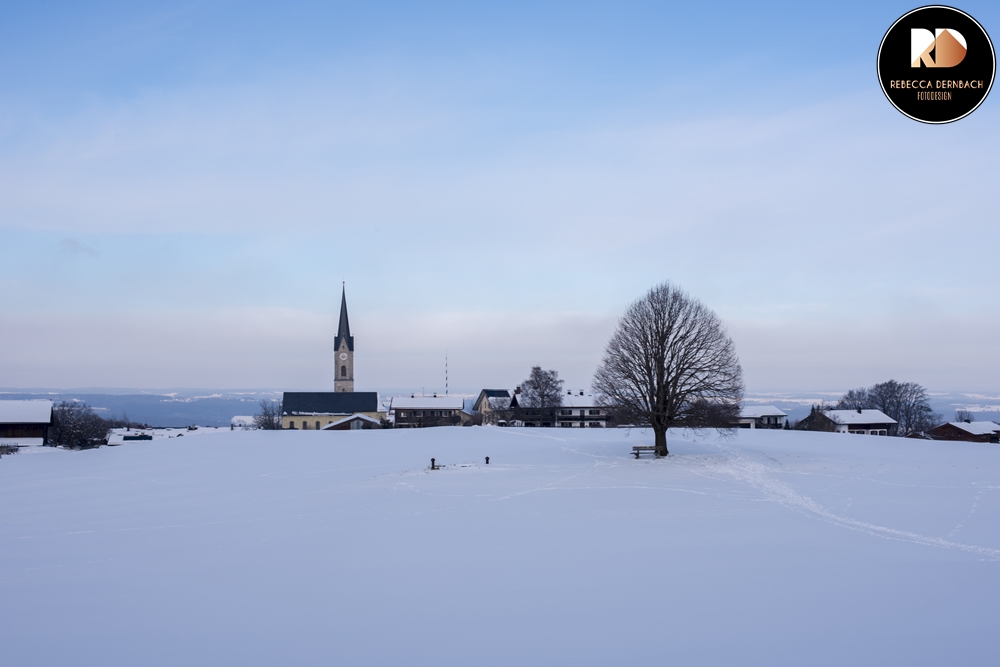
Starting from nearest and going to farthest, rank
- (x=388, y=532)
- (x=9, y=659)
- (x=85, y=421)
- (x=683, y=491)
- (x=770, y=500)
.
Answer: (x=9, y=659) → (x=388, y=532) → (x=770, y=500) → (x=683, y=491) → (x=85, y=421)

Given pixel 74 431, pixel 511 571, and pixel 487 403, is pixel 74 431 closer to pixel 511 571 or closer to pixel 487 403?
pixel 511 571

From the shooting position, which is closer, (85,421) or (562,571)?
(562,571)

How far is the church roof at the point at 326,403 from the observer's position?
115m

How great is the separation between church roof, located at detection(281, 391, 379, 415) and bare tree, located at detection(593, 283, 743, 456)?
271ft

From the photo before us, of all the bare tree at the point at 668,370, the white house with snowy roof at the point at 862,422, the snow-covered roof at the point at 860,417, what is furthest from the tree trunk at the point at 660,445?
the snow-covered roof at the point at 860,417

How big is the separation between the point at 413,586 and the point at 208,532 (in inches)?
Answer: 370

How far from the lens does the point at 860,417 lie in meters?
88.7

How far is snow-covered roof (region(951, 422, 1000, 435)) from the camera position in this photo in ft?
259

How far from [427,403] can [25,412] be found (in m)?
54.7

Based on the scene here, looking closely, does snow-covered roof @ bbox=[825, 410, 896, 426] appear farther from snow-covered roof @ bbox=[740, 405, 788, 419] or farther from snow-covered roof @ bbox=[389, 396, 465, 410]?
snow-covered roof @ bbox=[389, 396, 465, 410]

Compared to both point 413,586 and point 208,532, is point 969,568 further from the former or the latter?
point 208,532

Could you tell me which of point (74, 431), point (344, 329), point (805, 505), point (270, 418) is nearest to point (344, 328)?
point (344, 329)

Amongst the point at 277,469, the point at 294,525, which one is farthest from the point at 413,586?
the point at 277,469

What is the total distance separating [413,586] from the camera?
13617 mm
